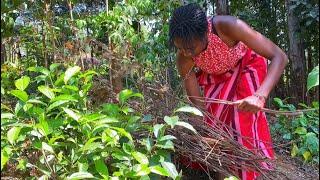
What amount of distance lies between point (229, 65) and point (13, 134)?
1.03 metres

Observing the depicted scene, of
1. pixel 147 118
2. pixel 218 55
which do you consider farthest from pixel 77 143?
pixel 218 55

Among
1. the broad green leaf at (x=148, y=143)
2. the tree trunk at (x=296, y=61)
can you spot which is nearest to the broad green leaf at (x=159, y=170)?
the broad green leaf at (x=148, y=143)

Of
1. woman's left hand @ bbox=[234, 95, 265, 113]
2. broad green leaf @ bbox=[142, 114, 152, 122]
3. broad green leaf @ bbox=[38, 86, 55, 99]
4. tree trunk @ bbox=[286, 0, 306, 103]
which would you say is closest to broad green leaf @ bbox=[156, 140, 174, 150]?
broad green leaf @ bbox=[142, 114, 152, 122]

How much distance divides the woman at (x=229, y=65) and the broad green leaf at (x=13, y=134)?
77cm

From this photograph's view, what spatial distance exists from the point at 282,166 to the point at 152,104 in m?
0.62

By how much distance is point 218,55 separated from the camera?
2148 millimetres

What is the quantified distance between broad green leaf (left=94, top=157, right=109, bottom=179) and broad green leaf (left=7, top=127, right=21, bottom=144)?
0.91 ft

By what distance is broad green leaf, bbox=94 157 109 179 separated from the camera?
64.6 inches

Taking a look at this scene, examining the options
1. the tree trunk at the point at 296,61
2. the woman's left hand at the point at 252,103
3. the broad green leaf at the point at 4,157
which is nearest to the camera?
the broad green leaf at the point at 4,157

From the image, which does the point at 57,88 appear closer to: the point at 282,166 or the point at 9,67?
the point at 282,166

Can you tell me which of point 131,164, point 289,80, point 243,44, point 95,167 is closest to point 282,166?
point 243,44

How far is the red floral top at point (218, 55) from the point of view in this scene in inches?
83.5

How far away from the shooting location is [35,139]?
5.66 ft

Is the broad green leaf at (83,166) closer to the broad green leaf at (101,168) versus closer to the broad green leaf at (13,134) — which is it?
the broad green leaf at (101,168)
